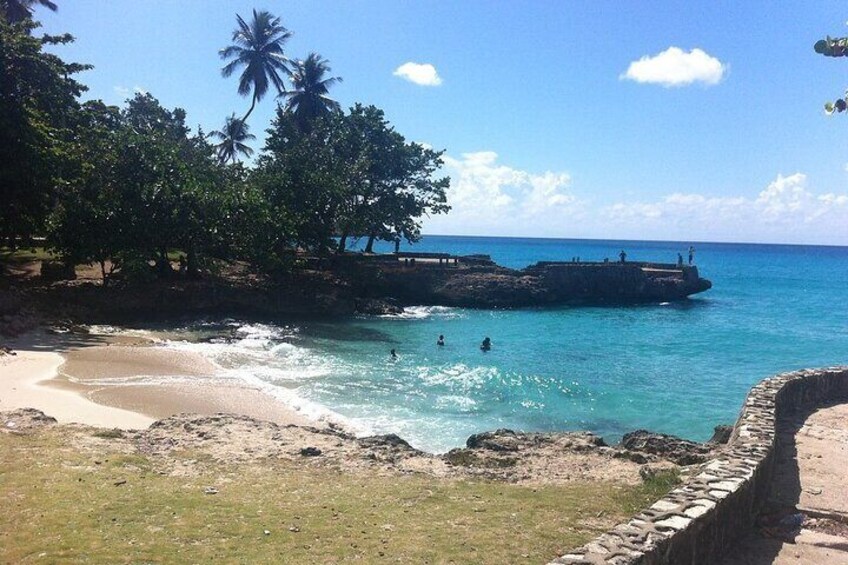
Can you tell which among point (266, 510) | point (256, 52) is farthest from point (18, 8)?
point (266, 510)

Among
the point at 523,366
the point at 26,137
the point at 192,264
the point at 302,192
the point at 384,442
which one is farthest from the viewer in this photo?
the point at 302,192

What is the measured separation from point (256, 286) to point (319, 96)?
27.3m

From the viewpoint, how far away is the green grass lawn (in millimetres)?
7719

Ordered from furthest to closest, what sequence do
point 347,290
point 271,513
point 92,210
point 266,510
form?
point 347,290 → point 92,210 → point 266,510 → point 271,513

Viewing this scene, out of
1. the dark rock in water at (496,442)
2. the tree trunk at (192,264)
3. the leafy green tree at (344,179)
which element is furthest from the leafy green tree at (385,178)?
the dark rock in water at (496,442)

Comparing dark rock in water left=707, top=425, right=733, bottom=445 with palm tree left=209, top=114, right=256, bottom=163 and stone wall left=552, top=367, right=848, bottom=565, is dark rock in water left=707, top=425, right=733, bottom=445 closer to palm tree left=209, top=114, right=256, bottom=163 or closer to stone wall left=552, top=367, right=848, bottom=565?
stone wall left=552, top=367, right=848, bottom=565

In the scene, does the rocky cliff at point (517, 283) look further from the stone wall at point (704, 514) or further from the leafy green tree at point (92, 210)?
the stone wall at point (704, 514)

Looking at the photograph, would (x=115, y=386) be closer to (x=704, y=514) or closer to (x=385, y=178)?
(x=704, y=514)

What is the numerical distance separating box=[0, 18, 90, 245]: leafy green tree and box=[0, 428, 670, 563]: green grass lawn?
2053cm

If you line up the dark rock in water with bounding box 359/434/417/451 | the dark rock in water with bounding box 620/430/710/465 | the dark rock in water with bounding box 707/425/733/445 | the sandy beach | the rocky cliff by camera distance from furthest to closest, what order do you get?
1. the rocky cliff
2. the sandy beach
3. the dark rock in water with bounding box 707/425/733/445
4. the dark rock in water with bounding box 359/434/417/451
5. the dark rock in water with bounding box 620/430/710/465

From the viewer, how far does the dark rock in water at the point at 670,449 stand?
1290 cm

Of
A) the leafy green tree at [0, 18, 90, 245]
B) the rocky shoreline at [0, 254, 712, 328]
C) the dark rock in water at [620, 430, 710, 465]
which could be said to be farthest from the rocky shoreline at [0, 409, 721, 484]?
the leafy green tree at [0, 18, 90, 245]

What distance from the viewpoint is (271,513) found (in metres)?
9.19

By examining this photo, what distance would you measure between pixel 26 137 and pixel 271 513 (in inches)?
A: 1037
